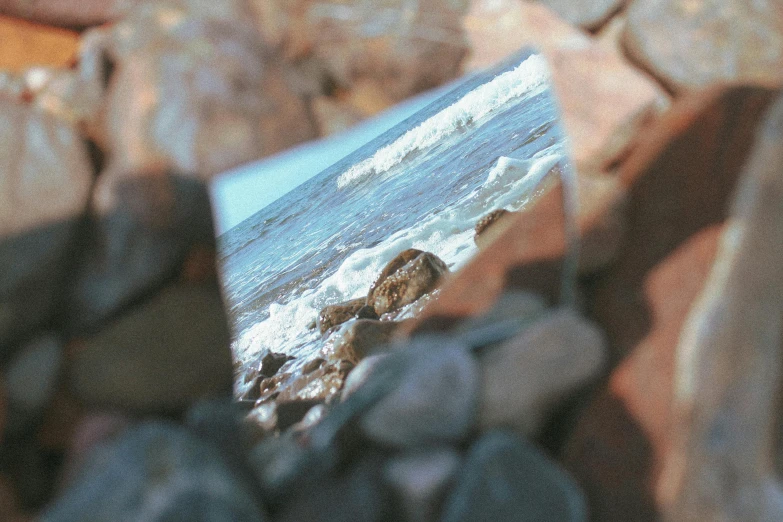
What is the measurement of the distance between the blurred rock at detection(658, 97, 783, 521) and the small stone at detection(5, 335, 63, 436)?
71 centimetres

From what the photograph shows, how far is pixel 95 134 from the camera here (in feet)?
1.74

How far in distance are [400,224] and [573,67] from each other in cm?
35

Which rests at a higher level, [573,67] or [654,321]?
[573,67]

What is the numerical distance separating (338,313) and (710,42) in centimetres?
63

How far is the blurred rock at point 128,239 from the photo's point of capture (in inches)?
20.0

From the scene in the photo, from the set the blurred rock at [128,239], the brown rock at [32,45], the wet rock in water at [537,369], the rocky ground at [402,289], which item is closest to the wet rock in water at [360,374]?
the rocky ground at [402,289]

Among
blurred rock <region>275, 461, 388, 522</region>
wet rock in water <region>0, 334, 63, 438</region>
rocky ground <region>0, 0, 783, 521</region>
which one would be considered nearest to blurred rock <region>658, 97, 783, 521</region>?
rocky ground <region>0, 0, 783, 521</region>

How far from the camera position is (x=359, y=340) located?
0.64 metres

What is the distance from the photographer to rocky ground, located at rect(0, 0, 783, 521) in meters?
0.50

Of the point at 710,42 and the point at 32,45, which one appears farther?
the point at 710,42

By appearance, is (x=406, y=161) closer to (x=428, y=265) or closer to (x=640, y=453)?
(x=428, y=265)

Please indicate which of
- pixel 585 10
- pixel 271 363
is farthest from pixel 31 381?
pixel 585 10

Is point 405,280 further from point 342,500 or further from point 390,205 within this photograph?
point 342,500

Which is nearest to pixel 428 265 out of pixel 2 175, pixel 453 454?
pixel 453 454
